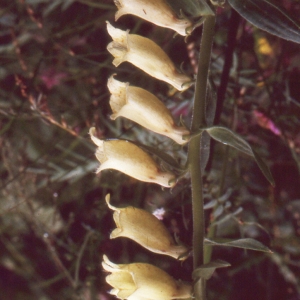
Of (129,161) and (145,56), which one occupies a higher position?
(145,56)

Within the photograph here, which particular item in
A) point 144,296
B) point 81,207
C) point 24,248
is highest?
point 144,296

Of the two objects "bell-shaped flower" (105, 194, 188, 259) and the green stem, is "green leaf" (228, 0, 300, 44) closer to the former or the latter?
the green stem

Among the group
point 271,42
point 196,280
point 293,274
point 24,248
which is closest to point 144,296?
point 196,280

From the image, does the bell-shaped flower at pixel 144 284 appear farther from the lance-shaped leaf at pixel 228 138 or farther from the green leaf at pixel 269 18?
the green leaf at pixel 269 18

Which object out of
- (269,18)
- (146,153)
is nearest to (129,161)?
(146,153)

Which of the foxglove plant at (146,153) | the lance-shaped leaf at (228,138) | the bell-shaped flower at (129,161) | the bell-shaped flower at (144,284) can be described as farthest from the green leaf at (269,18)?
the bell-shaped flower at (144,284)

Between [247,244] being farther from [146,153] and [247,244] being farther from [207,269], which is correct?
[146,153]

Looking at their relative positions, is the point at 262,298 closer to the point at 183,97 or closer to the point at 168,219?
the point at 168,219
